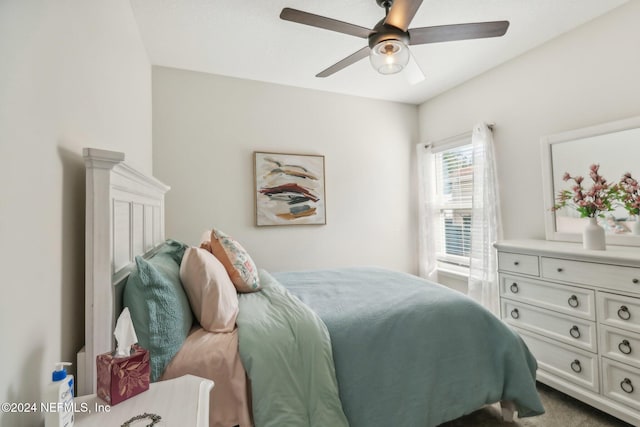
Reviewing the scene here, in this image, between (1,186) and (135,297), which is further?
(135,297)

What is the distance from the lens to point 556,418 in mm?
1777

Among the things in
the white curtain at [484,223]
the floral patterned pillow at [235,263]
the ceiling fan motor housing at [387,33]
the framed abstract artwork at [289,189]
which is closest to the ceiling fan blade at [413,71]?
the ceiling fan motor housing at [387,33]

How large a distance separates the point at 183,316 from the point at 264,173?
6.50 feet

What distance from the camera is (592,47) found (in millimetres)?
2170

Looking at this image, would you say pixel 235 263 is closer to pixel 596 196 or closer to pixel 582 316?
pixel 582 316

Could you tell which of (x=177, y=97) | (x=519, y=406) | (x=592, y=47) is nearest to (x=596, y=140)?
(x=592, y=47)

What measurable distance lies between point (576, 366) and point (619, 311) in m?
0.45

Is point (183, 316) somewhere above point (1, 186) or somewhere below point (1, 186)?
below

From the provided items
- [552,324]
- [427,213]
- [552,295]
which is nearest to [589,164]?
[552,295]

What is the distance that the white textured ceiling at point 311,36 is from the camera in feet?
6.47

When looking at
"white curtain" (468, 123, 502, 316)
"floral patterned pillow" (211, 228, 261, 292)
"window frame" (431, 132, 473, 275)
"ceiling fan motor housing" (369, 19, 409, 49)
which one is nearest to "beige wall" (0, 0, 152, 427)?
"floral patterned pillow" (211, 228, 261, 292)

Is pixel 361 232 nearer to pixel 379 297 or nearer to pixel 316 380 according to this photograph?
pixel 379 297

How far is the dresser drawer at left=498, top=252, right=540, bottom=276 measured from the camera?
209 centimetres

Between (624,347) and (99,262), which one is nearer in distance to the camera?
(99,262)
